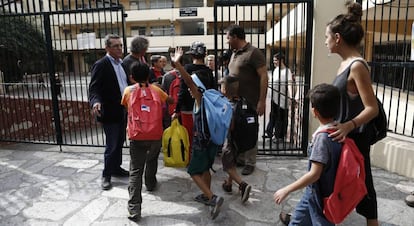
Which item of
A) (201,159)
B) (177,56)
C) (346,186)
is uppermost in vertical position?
(177,56)

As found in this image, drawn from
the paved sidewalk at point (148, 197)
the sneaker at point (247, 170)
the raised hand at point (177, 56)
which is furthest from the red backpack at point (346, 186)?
the sneaker at point (247, 170)

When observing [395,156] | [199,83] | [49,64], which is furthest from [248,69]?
[49,64]

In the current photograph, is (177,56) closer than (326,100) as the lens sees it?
No

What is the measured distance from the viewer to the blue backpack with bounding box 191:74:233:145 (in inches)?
110

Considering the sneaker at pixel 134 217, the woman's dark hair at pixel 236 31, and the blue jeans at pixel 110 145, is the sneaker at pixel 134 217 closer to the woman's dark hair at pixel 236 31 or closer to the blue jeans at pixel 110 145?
the blue jeans at pixel 110 145

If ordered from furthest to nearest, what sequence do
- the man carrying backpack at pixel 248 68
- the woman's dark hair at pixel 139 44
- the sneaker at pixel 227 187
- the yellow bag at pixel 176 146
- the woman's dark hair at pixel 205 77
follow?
the woman's dark hair at pixel 139 44 < the man carrying backpack at pixel 248 68 < the sneaker at pixel 227 187 < the yellow bag at pixel 176 146 < the woman's dark hair at pixel 205 77

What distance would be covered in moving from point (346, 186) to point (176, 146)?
1.78m

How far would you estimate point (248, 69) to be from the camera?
11.9ft

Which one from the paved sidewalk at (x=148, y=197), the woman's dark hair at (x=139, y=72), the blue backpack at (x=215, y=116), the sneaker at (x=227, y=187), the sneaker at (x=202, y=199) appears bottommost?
the paved sidewalk at (x=148, y=197)

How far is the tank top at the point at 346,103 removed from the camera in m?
2.09

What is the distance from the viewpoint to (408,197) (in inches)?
120

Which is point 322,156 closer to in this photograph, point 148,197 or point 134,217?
point 134,217

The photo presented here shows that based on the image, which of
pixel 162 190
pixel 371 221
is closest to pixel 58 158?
pixel 162 190

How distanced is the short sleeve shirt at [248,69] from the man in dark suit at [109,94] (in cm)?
133
